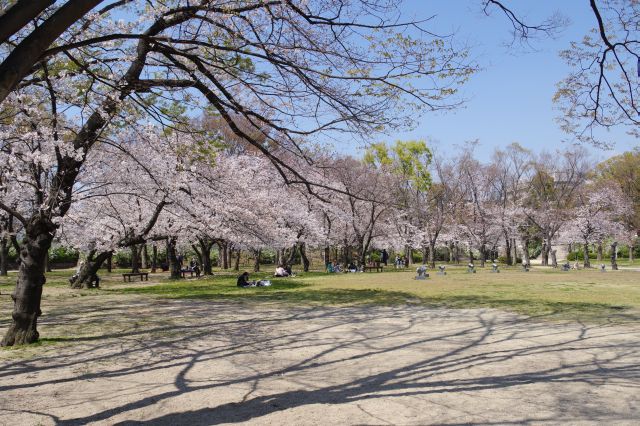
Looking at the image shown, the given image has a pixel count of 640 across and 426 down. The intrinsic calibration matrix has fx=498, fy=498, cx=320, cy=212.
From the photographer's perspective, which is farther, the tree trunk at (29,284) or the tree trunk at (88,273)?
the tree trunk at (88,273)

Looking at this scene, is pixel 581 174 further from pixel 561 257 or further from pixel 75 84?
pixel 75 84

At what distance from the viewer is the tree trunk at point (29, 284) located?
286 inches

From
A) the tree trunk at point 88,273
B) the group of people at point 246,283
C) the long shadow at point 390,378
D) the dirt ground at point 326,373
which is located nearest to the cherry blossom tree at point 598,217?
the group of people at point 246,283

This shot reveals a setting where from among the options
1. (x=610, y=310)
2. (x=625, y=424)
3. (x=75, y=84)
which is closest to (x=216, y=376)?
(x=625, y=424)

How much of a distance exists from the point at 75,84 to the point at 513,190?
40872mm

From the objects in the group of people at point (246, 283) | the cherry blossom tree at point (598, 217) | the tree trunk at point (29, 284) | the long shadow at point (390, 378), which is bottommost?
the long shadow at point (390, 378)

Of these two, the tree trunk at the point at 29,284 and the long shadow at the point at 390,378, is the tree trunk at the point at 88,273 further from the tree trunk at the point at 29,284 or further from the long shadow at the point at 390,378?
the long shadow at the point at 390,378

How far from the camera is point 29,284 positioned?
7273 mm

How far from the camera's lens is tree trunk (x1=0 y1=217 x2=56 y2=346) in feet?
23.9

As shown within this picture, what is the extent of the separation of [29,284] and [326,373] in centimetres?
468

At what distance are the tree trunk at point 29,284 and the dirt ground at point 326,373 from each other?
1.45 ft

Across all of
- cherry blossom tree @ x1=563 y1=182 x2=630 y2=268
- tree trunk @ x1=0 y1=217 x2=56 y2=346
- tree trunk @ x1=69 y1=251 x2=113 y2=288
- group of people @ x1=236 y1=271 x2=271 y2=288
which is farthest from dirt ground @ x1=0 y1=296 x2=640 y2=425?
cherry blossom tree @ x1=563 y1=182 x2=630 y2=268

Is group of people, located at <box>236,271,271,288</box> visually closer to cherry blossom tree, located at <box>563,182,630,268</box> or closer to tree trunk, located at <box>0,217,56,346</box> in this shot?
tree trunk, located at <box>0,217,56,346</box>

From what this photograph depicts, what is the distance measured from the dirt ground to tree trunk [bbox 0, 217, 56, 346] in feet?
1.45
